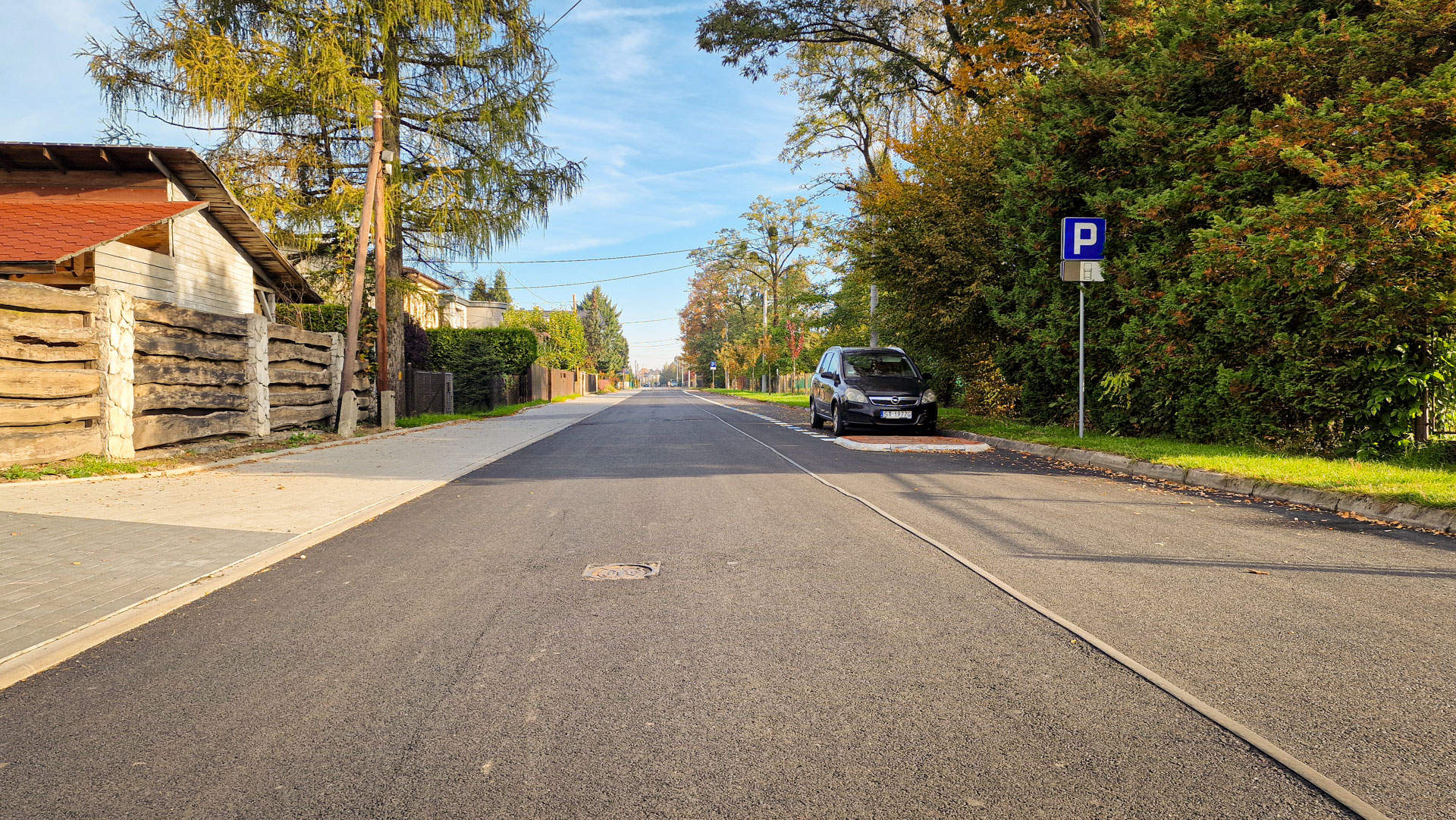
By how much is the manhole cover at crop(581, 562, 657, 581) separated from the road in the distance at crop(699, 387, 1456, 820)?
7.45ft

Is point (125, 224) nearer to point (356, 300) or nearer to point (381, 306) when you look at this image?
point (356, 300)

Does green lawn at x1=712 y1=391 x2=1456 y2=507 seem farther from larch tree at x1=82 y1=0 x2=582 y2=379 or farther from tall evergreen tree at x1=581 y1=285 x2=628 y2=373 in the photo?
tall evergreen tree at x1=581 y1=285 x2=628 y2=373

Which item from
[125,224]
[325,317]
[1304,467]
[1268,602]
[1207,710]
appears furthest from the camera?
[325,317]

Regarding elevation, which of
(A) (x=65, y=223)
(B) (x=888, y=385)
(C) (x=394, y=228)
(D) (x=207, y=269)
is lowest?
(B) (x=888, y=385)

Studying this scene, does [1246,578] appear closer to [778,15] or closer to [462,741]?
[462,741]

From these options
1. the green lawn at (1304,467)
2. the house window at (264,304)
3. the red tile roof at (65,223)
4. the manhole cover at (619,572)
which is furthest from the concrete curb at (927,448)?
the house window at (264,304)

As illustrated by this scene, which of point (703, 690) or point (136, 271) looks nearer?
point (703, 690)

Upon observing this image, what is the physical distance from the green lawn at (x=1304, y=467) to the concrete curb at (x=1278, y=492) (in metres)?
0.07

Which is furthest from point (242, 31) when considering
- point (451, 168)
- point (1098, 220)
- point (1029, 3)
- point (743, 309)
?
point (743, 309)

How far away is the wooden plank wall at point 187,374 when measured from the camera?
10594 mm

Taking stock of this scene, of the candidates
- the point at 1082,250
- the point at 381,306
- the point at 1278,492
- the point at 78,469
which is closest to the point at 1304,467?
the point at 1278,492

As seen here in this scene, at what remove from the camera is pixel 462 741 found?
278cm

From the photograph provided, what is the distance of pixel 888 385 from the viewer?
16188 millimetres

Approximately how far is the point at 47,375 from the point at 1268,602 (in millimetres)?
11981
